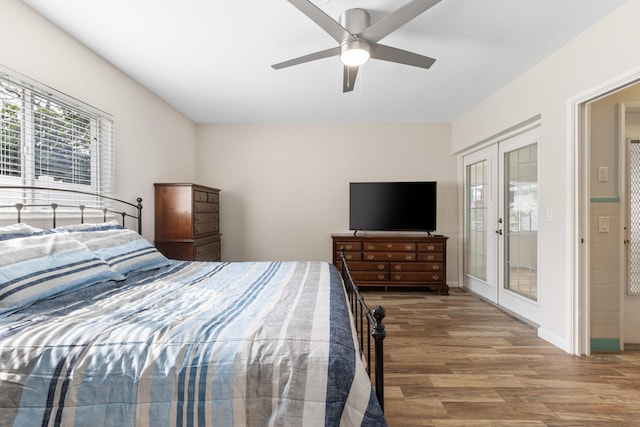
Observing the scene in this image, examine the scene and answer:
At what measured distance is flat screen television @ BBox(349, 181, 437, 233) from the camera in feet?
14.5

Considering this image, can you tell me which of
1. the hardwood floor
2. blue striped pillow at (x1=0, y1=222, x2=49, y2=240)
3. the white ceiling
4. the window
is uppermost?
the white ceiling

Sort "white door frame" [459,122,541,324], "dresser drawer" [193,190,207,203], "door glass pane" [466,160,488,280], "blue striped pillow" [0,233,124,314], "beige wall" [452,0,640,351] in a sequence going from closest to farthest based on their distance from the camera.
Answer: "blue striped pillow" [0,233,124,314], "beige wall" [452,0,640,351], "white door frame" [459,122,541,324], "dresser drawer" [193,190,207,203], "door glass pane" [466,160,488,280]

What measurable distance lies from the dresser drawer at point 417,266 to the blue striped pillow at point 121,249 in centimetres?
293

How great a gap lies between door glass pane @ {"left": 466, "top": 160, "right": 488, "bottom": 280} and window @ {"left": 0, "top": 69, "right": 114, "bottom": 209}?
4268mm

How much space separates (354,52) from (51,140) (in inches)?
89.7

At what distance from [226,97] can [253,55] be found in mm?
1120

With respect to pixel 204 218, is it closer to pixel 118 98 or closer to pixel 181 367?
pixel 118 98

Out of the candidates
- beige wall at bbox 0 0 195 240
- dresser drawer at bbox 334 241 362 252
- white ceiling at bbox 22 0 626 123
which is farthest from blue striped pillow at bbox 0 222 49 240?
dresser drawer at bbox 334 241 362 252

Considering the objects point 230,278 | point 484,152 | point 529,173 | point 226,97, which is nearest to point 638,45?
point 529,173

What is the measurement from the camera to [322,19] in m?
1.82

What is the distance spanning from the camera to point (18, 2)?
2.02 meters

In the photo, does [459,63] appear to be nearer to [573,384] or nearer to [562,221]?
[562,221]

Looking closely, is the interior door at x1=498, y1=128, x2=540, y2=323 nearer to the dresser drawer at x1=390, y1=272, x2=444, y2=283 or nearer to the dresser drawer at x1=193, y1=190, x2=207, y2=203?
the dresser drawer at x1=390, y1=272, x2=444, y2=283

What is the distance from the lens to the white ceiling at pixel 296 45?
208 centimetres
